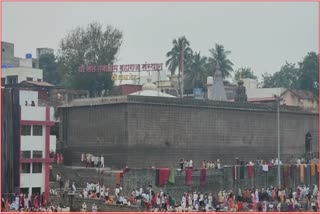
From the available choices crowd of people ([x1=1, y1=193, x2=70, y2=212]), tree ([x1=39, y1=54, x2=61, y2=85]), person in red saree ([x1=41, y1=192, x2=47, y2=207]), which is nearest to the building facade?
person in red saree ([x1=41, y1=192, x2=47, y2=207])

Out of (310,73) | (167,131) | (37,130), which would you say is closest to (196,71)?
(310,73)

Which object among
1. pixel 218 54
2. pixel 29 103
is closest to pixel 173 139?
pixel 29 103

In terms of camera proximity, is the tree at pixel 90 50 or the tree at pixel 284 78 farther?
the tree at pixel 284 78

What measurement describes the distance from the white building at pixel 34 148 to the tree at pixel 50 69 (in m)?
37.6

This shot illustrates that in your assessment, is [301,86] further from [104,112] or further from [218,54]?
[104,112]

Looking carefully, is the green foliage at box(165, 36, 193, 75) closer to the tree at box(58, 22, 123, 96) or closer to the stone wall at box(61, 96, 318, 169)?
the tree at box(58, 22, 123, 96)

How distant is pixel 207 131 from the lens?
40.6 m

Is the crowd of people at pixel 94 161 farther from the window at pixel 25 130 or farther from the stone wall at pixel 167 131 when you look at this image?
the window at pixel 25 130

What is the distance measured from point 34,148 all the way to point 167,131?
814cm

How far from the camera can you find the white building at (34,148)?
3278 centimetres

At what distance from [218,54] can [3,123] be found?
40.9 metres

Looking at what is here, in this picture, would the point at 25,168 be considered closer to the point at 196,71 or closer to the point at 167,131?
the point at 167,131

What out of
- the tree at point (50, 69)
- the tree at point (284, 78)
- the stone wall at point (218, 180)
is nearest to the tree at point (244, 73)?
the tree at point (284, 78)

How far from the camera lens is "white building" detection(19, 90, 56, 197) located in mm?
32781
